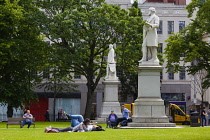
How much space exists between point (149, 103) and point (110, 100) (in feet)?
47.9

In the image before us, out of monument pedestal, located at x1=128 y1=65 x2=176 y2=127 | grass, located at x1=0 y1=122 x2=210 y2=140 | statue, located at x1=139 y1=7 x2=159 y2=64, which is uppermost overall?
statue, located at x1=139 y1=7 x2=159 y2=64

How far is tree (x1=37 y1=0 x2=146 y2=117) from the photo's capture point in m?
46.0

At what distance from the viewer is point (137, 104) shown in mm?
25844

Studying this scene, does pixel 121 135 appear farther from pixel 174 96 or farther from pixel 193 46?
pixel 174 96

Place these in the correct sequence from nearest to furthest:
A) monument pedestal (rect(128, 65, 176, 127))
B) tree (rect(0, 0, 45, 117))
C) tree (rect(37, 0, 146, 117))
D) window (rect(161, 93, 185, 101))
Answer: monument pedestal (rect(128, 65, 176, 127)) → tree (rect(0, 0, 45, 117)) → tree (rect(37, 0, 146, 117)) → window (rect(161, 93, 185, 101))

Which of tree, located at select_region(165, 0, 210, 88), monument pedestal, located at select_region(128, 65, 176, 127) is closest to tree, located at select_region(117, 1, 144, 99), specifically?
tree, located at select_region(165, 0, 210, 88)

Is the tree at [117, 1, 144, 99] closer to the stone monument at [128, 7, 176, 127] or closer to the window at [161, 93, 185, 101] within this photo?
the window at [161, 93, 185, 101]

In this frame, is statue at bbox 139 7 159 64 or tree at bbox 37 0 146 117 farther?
tree at bbox 37 0 146 117

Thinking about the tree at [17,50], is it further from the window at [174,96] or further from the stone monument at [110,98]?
the window at [174,96]

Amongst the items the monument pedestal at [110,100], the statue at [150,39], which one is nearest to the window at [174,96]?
the monument pedestal at [110,100]

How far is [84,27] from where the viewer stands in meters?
47.8

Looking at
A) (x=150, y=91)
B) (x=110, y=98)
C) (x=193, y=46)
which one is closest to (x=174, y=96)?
(x=193, y=46)

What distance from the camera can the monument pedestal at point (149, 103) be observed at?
25.4 meters

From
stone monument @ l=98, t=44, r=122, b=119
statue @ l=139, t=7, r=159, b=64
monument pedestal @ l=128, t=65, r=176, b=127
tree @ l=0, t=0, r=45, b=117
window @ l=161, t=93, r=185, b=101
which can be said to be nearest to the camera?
monument pedestal @ l=128, t=65, r=176, b=127
